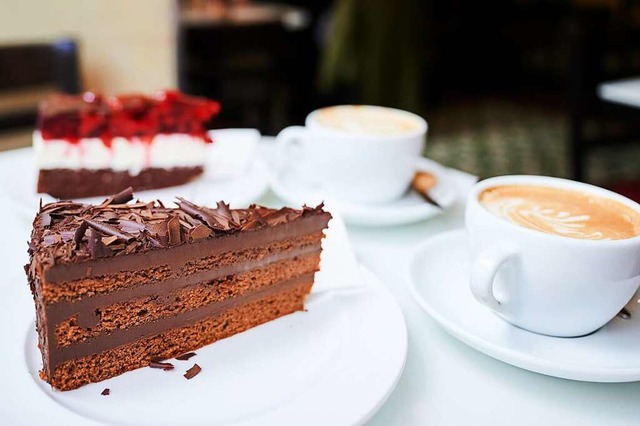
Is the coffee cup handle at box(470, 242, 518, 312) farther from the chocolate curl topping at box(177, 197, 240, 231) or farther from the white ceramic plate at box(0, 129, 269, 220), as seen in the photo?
the white ceramic plate at box(0, 129, 269, 220)

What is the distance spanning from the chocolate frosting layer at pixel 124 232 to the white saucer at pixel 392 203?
206 millimetres

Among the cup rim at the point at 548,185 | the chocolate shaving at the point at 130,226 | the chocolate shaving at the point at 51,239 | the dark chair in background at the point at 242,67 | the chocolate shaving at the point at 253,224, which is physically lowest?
the dark chair in background at the point at 242,67

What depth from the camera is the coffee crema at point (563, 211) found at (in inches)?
29.0

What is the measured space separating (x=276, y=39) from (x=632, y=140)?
254 cm

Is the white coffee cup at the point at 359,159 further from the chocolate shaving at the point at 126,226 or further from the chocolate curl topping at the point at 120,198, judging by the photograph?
the chocolate curl topping at the point at 120,198

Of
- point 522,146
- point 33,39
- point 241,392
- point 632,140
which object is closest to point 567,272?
point 241,392

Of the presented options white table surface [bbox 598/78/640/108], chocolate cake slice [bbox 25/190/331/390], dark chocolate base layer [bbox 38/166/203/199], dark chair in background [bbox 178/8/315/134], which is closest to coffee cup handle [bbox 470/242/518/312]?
chocolate cake slice [bbox 25/190/331/390]

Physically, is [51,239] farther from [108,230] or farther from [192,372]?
[192,372]

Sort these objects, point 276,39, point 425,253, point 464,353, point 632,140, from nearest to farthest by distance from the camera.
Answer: point 464,353
point 425,253
point 632,140
point 276,39

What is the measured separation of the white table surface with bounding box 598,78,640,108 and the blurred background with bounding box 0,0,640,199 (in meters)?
0.04

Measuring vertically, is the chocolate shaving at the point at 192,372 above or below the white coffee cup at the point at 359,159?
below

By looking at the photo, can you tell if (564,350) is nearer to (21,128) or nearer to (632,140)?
(632,140)

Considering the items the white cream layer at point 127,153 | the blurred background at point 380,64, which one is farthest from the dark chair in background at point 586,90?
the white cream layer at point 127,153

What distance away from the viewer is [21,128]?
230 cm
